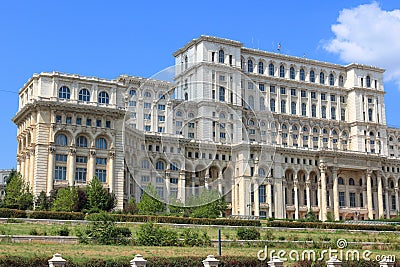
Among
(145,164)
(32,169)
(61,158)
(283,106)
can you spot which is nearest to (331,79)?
(283,106)

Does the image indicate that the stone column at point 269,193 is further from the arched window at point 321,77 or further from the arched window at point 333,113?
the arched window at point 321,77

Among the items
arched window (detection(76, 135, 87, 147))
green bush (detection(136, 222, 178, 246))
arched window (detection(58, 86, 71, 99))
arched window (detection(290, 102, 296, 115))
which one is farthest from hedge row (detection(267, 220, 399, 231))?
arched window (detection(290, 102, 296, 115))

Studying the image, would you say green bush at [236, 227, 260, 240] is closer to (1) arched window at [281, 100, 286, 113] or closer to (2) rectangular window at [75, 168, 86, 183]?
(2) rectangular window at [75, 168, 86, 183]

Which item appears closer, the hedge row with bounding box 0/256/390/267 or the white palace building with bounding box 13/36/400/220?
the hedge row with bounding box 0/256/390/267

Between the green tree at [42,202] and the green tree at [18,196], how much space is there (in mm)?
754

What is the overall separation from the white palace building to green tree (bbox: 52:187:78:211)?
5635mm

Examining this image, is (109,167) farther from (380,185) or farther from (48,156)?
(380,185)

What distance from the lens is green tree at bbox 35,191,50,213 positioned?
58.8 meters

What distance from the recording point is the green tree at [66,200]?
5643 cm

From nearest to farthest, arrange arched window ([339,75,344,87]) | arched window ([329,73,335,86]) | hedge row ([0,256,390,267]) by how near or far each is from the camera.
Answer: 1. hedge row ([0,256,390,267])
2. arched window ([329,73,335,86])
3. arched window ([339,75,344,87])

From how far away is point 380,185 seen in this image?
9119 centimetres

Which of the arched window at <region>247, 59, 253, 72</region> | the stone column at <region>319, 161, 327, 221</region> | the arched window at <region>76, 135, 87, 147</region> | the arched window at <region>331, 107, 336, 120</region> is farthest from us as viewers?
the arched window at <region>331, 107, 336, 120</region>

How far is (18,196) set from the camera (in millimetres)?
59406

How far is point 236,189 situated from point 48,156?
23.2 m
